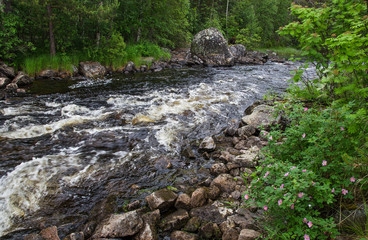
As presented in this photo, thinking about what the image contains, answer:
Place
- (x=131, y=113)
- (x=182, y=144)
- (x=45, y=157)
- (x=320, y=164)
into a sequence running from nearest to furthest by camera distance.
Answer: (x=320, y=164) < (x=45, y=157) < (x=182, y=144) < (x=131, y=113)

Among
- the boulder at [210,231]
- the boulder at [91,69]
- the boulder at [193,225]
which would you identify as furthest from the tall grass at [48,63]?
the boulder at [210,231]

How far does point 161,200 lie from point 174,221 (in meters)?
0.51

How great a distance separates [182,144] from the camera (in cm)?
684

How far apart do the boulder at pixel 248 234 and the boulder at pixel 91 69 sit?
569 inches

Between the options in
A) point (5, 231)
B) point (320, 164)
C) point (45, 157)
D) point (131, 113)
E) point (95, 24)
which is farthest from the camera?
point (95, 24)

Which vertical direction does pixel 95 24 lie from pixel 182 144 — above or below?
above

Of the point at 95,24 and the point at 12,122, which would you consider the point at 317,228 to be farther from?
the point at 95,24

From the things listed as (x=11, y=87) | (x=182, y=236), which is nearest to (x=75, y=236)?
(x=182, y=236)

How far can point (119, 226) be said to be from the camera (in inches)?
140

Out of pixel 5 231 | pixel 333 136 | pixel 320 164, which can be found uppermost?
pixel 333 136

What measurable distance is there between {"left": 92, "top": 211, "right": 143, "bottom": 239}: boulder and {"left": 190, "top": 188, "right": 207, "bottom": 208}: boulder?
1010 mm

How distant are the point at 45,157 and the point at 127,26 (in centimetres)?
→ 1813

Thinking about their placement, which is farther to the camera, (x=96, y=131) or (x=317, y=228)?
(x=96, y=131)

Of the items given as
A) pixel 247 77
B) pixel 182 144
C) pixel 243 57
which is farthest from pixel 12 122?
pixel 243 57
